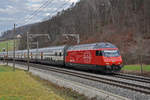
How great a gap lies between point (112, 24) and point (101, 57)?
52.2 meters

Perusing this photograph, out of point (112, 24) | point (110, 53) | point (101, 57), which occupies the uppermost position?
point (112, 24)

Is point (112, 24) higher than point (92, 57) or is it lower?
higher

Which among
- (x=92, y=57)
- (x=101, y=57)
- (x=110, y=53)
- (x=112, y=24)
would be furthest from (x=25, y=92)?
(x=112, y=24)

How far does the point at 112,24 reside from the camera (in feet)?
236

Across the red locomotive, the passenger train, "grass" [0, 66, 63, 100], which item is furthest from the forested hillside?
"grass" [0, 66, 63, 100]

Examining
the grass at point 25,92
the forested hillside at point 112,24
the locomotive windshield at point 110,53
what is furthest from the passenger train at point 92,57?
the forested hillside at point 112,24

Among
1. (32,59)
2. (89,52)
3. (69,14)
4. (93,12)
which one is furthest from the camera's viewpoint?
(69,14)

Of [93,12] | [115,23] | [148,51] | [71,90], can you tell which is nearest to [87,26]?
[93,12]

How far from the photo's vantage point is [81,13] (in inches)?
3824

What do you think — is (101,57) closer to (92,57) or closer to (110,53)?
(110,53)

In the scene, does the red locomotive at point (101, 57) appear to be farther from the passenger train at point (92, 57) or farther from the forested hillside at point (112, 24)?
the forested hillside at point (112, 24)

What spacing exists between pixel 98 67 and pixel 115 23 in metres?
51.0

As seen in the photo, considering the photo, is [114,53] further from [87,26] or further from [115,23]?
[87,26]

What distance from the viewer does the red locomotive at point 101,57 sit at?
21578mm
